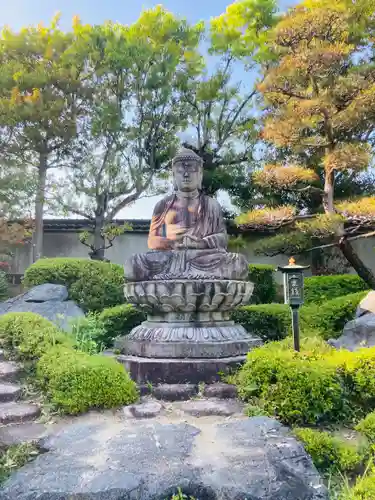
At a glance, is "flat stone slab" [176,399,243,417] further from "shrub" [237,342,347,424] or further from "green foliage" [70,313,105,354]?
"green foliage" [70,313,105,354]

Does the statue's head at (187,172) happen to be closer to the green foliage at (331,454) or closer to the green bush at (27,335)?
the green bush at (27,335)

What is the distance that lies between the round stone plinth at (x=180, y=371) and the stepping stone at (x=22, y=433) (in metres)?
1.25

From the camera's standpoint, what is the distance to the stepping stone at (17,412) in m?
3.47

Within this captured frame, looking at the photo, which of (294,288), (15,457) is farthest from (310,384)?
(15,457)

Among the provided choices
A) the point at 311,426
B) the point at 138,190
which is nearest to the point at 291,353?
the point at 311,426

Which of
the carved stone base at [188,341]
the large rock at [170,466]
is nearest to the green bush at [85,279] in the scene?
the carved stone base at [188,341]

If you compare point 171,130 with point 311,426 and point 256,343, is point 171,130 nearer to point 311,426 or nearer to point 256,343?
point 256,343

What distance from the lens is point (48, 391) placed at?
155 inches

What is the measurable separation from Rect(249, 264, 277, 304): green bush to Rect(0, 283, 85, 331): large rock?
14.2 ft

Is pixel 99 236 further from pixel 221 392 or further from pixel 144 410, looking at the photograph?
pixel 144 410

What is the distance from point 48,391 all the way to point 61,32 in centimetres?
1221

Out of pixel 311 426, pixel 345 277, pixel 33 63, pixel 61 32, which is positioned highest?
pixel 61 32

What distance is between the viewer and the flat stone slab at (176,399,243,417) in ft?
12.3

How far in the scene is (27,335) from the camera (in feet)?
16.1
